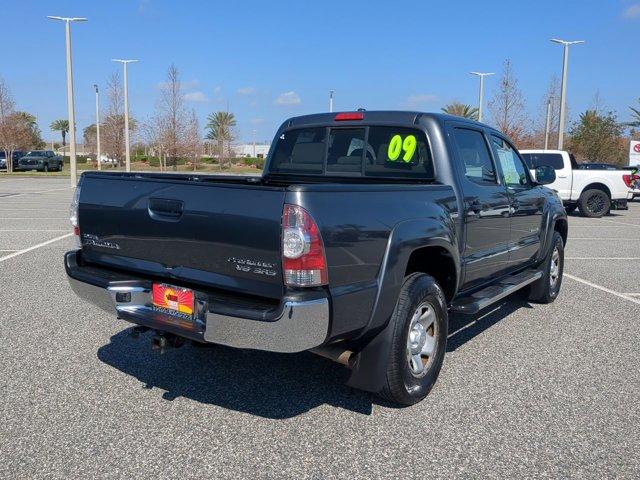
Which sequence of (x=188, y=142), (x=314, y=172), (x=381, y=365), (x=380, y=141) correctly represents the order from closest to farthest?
1. (x=381, y=365)
2. (x=380, y=141)
3. (x=314, y=172)
4. (x=188, y=142)

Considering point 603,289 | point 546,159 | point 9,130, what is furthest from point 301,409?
point 9,130

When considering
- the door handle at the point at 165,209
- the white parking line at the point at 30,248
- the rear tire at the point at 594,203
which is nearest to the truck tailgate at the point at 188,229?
the door handle at the point at 165,209

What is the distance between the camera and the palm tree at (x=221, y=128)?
6212 cm

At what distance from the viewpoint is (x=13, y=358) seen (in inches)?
177

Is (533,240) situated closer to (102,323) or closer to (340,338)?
(340,338)

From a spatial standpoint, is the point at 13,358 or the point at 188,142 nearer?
the point at 13,358

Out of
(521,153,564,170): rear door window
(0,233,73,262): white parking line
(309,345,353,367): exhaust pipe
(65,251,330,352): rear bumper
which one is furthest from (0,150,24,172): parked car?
(309,345,353,367): exhaust pipe

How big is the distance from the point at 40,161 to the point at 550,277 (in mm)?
46400

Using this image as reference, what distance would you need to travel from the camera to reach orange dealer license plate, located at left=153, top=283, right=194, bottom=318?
10.7 feet

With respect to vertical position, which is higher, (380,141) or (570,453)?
(380,141)

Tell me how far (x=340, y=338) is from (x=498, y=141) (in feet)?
10.1

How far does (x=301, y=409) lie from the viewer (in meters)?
3.72

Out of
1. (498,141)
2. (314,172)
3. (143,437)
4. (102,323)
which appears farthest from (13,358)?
(498,141)

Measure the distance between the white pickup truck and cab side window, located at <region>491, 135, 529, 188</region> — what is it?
38.4 ft
